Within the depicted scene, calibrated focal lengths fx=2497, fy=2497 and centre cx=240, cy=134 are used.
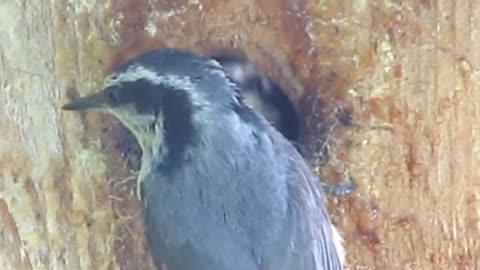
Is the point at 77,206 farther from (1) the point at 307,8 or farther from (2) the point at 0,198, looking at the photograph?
(1) the point at 307,8

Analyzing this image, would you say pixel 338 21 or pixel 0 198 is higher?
pixel 338 21

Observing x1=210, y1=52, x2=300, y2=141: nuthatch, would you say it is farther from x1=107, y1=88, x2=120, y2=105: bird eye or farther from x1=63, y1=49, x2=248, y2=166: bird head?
x1=107, y1=88, x2=120, y2=105: bird eye

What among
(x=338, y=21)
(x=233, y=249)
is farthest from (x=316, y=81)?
(x=233, y=249)

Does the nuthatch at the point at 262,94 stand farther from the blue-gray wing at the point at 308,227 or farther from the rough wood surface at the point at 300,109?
the blue-gray wing at the point at 308,227

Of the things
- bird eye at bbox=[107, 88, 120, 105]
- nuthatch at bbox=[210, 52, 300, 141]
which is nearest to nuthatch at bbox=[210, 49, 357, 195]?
nuthatch at bbox=[210, 52, 300, 141]

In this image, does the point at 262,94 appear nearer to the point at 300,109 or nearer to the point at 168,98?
the point at 300,109

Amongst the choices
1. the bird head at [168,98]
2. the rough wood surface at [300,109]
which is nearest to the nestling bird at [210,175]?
the bird head at [168,98]

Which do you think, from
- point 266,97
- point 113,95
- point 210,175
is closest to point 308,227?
point 210,175

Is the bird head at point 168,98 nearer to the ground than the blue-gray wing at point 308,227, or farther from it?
farther from it

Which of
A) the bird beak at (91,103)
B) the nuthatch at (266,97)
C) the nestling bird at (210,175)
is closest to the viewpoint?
the nestling bird at (210,175)
